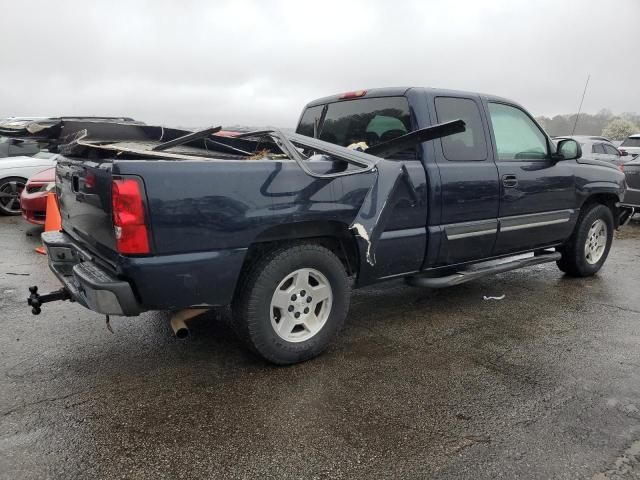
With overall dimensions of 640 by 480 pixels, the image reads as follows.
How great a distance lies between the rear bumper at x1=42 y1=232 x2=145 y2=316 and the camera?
2787 millimetres

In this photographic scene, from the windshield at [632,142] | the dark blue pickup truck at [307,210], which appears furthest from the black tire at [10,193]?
Answer: the windshield at [632,142]

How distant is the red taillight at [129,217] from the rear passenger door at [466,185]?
7.53 feet

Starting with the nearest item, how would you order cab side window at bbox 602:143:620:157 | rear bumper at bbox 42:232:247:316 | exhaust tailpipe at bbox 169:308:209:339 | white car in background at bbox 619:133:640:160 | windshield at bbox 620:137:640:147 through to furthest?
rear bumper at bbox 42:232:247:316 < exhaust tailpipe at bbox 169:308:209:339 < cab side window at bbox 602:143:620:157 < white car in background at bbox 619:133:640:160 < windshield at bbox 620:137:640:147

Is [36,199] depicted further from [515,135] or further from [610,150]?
[610,150]

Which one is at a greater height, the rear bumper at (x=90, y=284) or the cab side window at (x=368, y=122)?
the cab side window at (x=368, y=122)

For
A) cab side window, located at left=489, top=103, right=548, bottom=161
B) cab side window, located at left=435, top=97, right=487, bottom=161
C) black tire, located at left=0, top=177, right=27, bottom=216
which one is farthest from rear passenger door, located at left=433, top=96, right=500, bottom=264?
black tire, located at left=0, top=177, right=27, bottom=216

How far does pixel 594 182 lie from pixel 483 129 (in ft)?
5.92

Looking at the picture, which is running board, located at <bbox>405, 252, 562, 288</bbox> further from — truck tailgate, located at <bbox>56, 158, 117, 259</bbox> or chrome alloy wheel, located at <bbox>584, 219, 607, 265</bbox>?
truck tailgate, located at <bbox>56, 158, 117, 259</bbox>

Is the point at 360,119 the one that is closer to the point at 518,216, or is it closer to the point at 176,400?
the point at 518,216

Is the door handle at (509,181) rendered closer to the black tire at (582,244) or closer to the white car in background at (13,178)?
the black tire at (582,244)

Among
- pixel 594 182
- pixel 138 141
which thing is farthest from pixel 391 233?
pixel 594 182

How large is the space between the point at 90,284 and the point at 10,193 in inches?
316

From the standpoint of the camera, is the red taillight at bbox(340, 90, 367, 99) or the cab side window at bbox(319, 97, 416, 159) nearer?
the cab side window at bbox(319, 97, 416, 159)

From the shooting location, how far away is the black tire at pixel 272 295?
10.4ft
